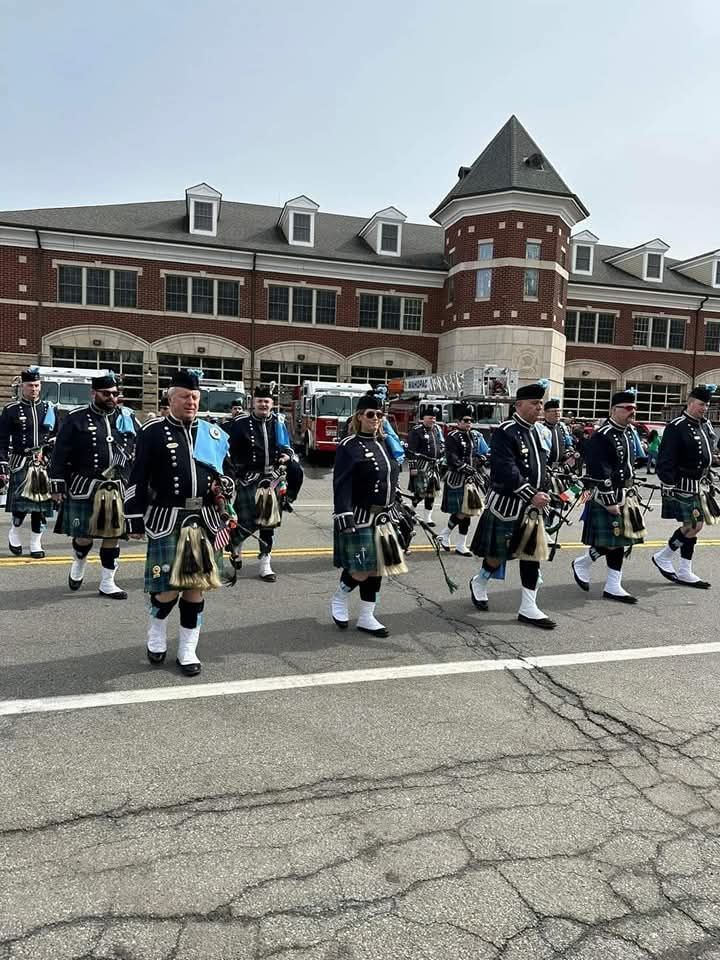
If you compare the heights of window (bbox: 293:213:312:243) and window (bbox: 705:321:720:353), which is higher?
window (bbox: 293:213:312:243)

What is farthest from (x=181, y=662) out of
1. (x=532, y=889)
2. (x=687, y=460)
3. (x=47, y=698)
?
(x=687, y=460)

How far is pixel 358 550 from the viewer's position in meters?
5.74

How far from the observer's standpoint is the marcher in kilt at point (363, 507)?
227 inches

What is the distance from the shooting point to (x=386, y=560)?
5.73 m

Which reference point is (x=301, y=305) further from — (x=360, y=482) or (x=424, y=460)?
(x=360, y=482)

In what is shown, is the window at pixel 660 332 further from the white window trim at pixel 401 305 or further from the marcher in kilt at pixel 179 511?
the marcher in kilt at pixel 179 511

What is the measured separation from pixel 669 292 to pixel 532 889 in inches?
1562

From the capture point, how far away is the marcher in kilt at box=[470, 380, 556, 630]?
626 cm

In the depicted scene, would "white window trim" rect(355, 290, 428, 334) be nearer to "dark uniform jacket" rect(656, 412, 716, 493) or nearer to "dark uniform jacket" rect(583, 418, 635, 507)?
"dark uniform jacket" rect(656, 412, 716, 493)

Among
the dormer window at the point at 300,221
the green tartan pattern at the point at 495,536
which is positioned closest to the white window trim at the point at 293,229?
the dormer window at the point at 300,221

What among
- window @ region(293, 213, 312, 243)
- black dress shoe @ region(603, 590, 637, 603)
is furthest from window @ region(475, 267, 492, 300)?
black dress shoe @ region(603, 590, 637, 603)

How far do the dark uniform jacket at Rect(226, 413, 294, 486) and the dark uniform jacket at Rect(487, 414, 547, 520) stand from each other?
259 cm

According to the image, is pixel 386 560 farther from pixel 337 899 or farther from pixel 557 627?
pixel 337 899

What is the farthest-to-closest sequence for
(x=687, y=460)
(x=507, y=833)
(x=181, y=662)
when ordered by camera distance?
(x=687, y=460) → (x=181, y=662) → (x=507, y=833)
